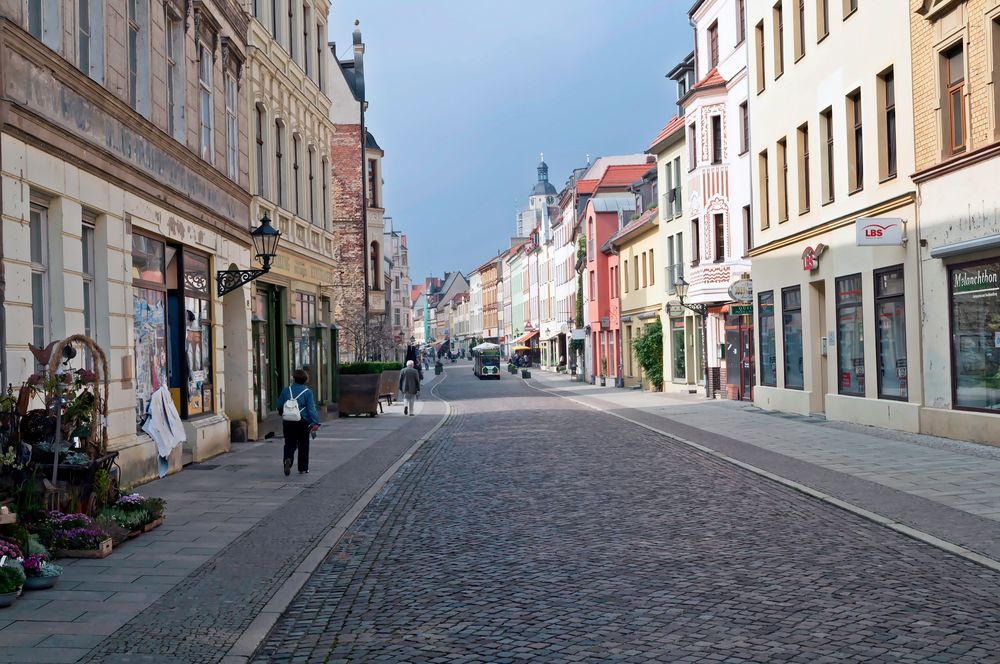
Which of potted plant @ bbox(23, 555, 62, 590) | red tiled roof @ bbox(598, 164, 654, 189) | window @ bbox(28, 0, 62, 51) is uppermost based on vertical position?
red tiled roof @ bbox(598, 164, 654, 189)

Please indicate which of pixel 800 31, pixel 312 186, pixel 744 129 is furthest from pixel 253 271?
pixel 744 129

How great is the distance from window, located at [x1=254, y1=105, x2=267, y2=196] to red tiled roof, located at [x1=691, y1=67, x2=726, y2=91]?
1698cm

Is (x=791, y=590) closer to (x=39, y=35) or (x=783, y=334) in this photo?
(x=39, y=35)

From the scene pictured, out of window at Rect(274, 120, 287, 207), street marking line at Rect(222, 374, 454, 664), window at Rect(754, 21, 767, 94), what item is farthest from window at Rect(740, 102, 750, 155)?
street marking line at Rect(222, 374, 454, 664)

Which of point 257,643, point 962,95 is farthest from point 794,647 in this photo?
point 962,95

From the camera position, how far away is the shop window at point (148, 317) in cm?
1482

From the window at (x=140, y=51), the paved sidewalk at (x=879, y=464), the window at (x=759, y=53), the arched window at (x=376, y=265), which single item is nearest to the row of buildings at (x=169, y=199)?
the window at (x=140, y=51)

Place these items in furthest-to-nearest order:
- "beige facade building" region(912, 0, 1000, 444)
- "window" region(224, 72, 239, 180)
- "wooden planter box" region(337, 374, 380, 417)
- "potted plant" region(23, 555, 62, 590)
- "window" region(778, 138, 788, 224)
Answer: "wooden planter box" region(337, 374, 380, 417) → "window" region(778, 138, 788, 224) → "window" region(224, 72, 239, 180) → "beige facade building" region(912, 0, 1000, 444) → "potted plant" region(23, 555, 62, 590)

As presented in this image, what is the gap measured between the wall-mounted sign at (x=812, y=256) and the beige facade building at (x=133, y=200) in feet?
39.9

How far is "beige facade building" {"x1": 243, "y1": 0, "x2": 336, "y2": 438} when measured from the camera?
23047 mm

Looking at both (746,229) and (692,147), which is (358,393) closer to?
(746,229)

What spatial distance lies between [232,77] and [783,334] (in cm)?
1460

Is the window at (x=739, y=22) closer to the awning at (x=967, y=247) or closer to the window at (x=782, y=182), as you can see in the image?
the window at (x=782, y=182)

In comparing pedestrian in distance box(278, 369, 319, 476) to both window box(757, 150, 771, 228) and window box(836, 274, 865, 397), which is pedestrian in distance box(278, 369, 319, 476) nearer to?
window box(836, 274, 865, 397)
